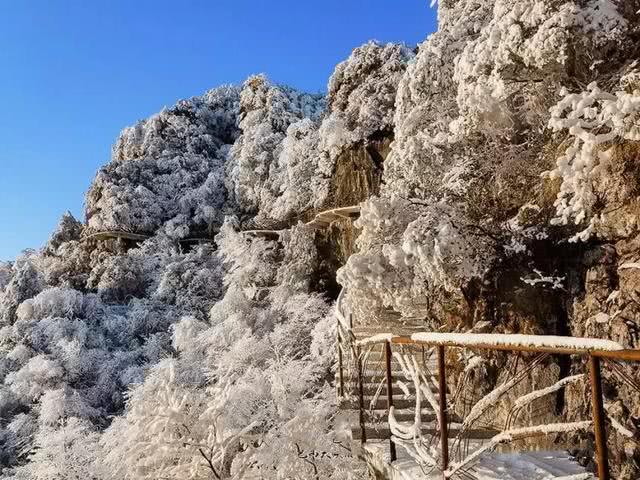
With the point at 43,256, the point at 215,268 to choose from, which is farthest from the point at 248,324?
the point at 43,256

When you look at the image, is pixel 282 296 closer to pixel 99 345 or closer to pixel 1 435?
pixel 99 345

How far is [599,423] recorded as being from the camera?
1.50 m

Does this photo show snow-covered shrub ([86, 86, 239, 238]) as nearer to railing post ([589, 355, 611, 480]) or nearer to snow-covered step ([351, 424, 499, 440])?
snow-covered step ([351, 424, 499, 440])

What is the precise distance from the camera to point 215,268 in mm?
22891

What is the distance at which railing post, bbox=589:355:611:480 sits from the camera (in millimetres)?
1490

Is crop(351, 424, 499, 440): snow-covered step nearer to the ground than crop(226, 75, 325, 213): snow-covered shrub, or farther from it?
nearer to the ground

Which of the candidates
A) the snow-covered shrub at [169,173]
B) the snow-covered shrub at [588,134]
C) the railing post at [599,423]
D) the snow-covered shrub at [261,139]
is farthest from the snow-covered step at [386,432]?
the snow-covered shrub at [169,173]

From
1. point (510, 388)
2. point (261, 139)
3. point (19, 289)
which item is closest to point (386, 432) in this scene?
point (510, 388)

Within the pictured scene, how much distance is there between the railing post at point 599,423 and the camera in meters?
1.49

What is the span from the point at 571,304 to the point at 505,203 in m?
1.74

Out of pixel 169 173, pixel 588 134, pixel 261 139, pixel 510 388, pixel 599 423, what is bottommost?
pixel 510 388

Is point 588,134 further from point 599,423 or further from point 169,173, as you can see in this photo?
point 169,173

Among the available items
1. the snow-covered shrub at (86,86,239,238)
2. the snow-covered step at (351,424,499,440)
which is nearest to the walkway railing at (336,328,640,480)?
the snow-covered step at (351,424,499,440)

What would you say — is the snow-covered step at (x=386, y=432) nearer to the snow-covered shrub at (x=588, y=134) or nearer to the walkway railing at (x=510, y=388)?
the walkway railing at (x=510, y=388)
